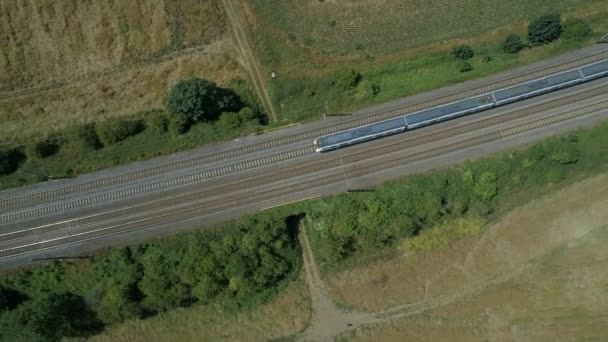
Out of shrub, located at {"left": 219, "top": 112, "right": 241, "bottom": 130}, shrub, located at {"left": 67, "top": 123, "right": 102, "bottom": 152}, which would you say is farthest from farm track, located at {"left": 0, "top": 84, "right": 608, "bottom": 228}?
shrub, located at {"left": 67, "top": 123, "right": 102, "bottom": 152}

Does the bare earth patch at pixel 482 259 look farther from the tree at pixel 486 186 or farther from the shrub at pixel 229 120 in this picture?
the shrub at pixel 229 120

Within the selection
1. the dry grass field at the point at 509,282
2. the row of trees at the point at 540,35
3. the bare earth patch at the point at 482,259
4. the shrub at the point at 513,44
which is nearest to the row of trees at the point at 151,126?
the bare earth patch at the point at 482,259

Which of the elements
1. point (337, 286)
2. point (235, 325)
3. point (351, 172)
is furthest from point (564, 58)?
point (235, 325)

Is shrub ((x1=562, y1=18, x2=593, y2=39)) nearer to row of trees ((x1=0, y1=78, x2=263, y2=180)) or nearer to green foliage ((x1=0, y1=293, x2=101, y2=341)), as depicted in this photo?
row of trees ((x1=0, y1=78, x2=263, y2=180))

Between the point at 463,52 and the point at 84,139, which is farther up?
the point at 463,52

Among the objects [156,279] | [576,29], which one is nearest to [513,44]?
[576,29]

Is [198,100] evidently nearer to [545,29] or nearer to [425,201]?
[425,201]
